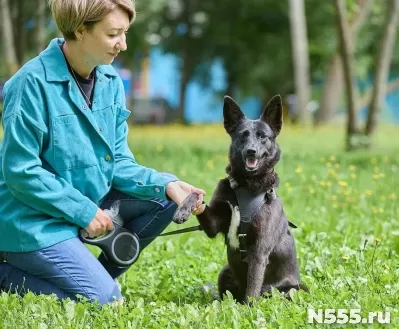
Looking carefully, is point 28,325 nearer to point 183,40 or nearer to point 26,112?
point 26,112

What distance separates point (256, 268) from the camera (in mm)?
4891

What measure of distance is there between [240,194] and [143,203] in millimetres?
594

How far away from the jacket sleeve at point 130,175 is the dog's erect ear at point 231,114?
19.5 inches

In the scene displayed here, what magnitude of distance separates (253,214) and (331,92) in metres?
25.5

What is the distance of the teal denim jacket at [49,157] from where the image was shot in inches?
179

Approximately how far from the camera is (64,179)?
471 cm

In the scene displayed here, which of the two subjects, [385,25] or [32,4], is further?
[32,4]

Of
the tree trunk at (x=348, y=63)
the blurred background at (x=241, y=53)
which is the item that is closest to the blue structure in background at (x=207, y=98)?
the blurred background at (x=241, y=53)

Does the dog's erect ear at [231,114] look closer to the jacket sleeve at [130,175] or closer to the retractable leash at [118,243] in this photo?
the jacket sleeve at [130,175]

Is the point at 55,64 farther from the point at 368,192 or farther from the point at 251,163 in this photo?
the point at 368,192

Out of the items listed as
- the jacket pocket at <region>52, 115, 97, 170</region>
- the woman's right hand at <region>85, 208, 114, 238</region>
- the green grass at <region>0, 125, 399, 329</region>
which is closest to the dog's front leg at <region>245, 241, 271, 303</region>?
the green grass at <region>0, 125, 399, 329</region>

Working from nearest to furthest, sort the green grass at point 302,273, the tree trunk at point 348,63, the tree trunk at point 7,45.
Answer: the green grass at point 302,273, the tree trunk at point 348,63, the tree trunk at point 7,45

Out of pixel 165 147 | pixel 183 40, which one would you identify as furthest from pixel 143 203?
pixel 183 40

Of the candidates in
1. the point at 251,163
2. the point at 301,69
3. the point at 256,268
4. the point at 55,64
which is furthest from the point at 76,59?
the point at 301,69
